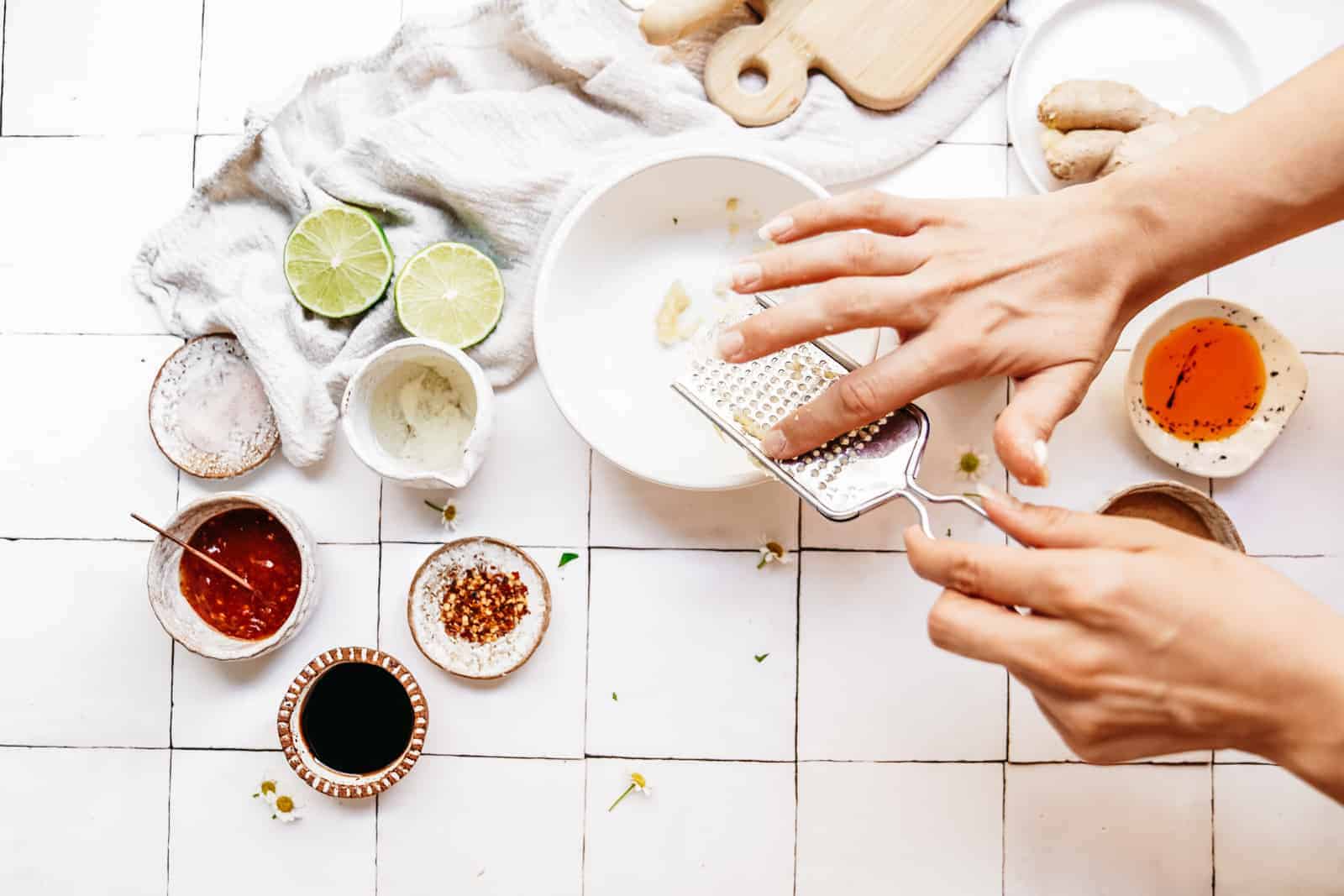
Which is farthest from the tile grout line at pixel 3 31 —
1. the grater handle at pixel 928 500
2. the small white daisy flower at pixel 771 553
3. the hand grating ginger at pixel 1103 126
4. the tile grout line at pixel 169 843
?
the hand grating ginger at pixel 1103 126

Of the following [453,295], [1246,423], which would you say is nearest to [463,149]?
[453,295]

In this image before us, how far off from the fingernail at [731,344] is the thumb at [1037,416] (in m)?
0.29

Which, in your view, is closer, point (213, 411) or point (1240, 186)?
point (1240, 186)

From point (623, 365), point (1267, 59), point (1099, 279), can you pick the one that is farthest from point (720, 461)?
A: point (1267, 59)

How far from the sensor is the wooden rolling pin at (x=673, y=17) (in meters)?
1.40

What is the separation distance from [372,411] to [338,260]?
0.77 feet

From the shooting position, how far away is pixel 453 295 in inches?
56.2

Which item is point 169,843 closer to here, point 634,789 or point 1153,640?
point 634,789

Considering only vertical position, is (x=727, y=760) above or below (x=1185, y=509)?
below

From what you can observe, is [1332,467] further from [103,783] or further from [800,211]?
[103,783]

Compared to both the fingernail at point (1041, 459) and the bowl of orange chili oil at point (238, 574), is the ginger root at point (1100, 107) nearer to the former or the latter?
the fingernail at point (1041, 459)

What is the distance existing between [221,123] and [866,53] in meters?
1.03

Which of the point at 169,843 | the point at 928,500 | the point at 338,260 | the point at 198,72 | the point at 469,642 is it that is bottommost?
the point at 169,843

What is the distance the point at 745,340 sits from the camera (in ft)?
3.46
